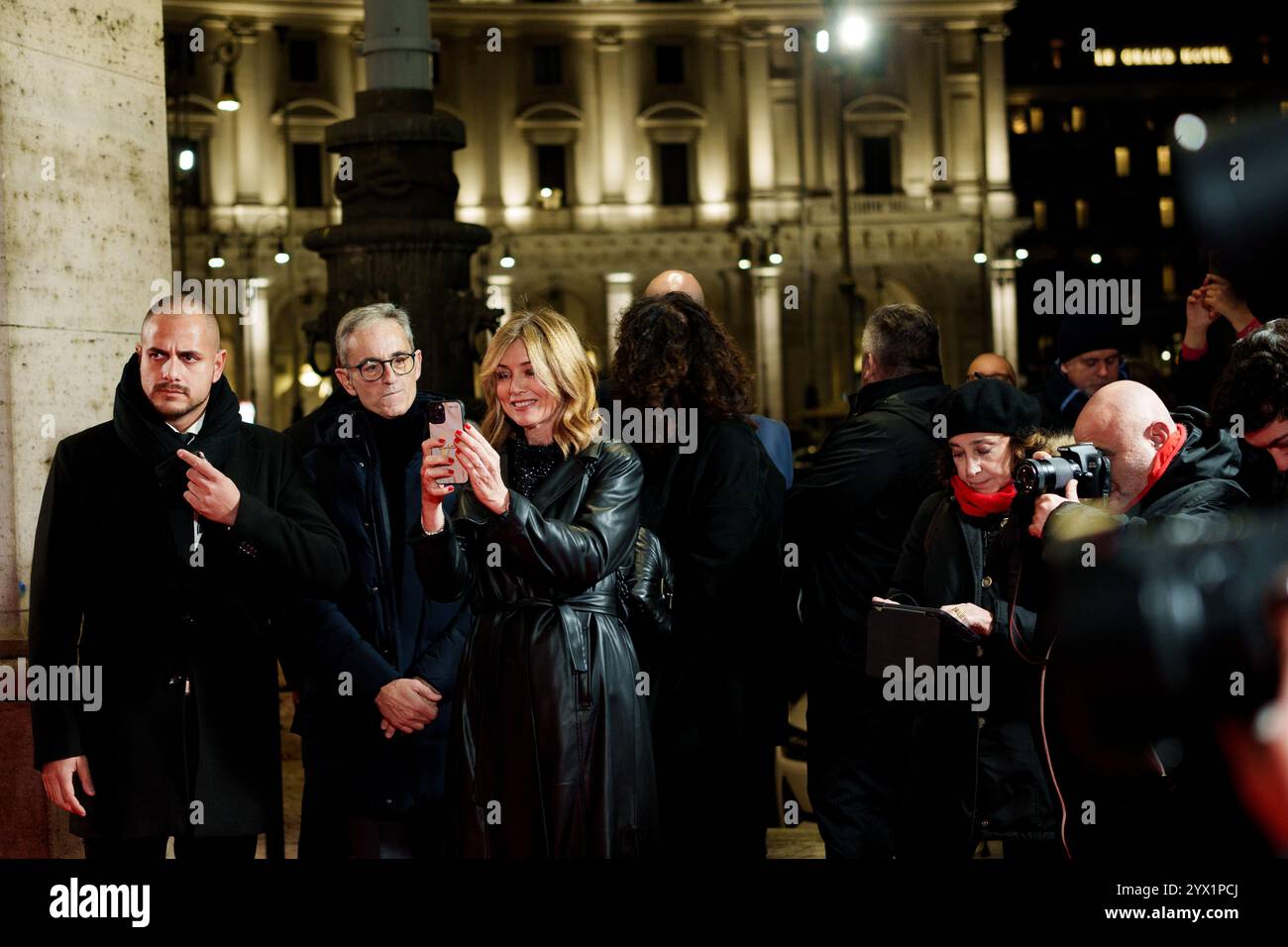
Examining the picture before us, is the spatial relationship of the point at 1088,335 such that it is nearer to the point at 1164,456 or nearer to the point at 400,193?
the point at 1164,456

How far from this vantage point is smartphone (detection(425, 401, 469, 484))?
357 centimetres

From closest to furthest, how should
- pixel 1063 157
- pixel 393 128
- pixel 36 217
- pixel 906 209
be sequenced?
pixel 36 217, pixel 393 128, pixel 906 209, pixel 1063 157

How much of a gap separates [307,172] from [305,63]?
338 cm

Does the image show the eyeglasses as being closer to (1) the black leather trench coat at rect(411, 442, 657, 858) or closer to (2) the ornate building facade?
(1) the black leather trench coat at rect(411, 442, 657, 858)

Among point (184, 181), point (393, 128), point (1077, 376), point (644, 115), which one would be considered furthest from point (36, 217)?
point (644, 115)

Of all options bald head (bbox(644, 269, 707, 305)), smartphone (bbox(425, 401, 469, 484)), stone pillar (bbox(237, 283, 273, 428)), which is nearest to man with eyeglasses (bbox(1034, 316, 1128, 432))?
bald head (bbox(644, 269, 707, 305))

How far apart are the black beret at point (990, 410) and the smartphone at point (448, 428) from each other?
1.21 metres

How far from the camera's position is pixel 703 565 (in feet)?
14.5

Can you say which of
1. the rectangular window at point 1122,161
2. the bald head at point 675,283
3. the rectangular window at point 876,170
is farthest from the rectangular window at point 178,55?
the bald head at point 675,283

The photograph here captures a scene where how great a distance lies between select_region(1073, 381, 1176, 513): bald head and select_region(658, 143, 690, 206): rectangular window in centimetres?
5042

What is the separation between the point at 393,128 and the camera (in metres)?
9.69
